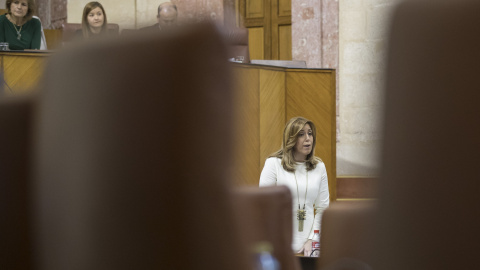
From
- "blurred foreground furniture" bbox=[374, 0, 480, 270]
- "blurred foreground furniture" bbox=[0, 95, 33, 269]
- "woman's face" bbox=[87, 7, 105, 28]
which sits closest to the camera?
"blurred foreground furniture" bbox=[374, 0, 480, 270]

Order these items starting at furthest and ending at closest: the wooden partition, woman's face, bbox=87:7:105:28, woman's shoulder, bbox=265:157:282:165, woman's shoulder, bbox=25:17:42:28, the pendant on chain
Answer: woman's shoulder, bbox=25:17:42:28 < the wooden partition < woman's shoulder, bbox=265:157:282:165 < the pendant on chain < woman's face, bbox=87:7:105:28

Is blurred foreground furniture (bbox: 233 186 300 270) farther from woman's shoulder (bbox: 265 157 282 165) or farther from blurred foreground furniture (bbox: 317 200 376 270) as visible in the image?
woman's shoulder (bbox: 265 157 282 165)

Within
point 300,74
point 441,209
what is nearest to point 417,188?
point 441,209

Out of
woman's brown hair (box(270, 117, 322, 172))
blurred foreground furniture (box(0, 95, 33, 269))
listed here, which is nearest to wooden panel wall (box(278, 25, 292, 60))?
woman's brown hair (box(270, 117, 322, 172))

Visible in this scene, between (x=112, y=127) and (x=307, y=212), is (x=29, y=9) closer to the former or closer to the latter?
(x=307, y=212)

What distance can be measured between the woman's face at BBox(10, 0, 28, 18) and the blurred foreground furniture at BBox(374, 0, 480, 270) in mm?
5311

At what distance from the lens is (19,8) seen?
5.43m

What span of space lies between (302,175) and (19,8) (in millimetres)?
2924

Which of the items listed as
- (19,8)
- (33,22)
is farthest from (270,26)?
(19,8)

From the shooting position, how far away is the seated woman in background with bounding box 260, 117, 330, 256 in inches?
142

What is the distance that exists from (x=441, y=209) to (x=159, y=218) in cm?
24

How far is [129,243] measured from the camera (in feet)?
2.01

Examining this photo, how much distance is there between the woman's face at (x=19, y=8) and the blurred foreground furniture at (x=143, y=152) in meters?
5.12

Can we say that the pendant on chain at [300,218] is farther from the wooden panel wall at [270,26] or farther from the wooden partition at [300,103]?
the wooden panel wall at [270,26]
